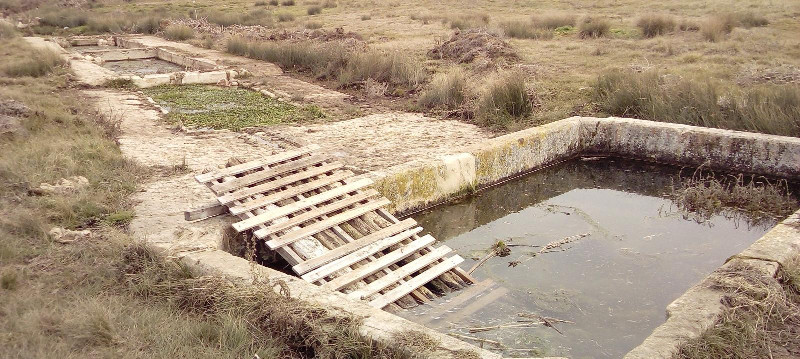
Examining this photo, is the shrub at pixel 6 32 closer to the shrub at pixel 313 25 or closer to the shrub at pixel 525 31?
the shrub at pixel 313 25

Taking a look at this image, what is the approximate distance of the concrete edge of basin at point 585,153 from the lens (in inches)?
234

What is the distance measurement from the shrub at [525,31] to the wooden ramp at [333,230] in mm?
12671

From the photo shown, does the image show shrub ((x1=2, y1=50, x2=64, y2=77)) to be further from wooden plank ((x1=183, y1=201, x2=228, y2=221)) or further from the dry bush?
the dry bush

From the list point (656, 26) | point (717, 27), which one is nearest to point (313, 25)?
point (656, 26)

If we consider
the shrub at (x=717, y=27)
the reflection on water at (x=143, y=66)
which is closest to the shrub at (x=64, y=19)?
the reflection on water at (x=143, y=66)

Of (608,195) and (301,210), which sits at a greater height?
(301,210)

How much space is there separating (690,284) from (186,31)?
59.1ft

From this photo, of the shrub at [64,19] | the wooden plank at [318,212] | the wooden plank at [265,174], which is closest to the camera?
Result: the wooden plank at [318,212]

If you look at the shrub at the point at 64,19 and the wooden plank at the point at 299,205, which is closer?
the wooden plank at the point at 299,205

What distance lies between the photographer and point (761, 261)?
13.2 ft

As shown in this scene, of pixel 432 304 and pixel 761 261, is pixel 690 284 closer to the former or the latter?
pixel 761 261

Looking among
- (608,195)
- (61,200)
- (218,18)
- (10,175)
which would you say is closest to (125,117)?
(10,175)

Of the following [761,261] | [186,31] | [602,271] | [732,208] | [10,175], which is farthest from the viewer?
[186,31]

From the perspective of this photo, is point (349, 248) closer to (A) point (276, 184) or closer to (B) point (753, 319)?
(A) point (276, 184)
